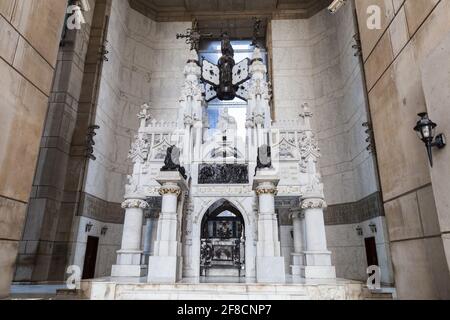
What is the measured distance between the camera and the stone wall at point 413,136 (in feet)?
12.3

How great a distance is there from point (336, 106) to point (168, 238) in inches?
487

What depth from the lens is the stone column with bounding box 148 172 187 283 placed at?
927cm

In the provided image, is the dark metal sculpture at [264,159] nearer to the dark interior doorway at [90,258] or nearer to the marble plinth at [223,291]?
the marble plinth at [223,291]

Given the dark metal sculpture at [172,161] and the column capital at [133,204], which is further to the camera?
the column capital at [133,204]

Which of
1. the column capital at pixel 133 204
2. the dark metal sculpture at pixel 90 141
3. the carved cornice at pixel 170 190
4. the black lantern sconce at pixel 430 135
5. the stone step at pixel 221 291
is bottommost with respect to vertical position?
the stone step at pixel 221 291

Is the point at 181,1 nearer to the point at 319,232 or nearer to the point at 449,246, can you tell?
the point at 319,232

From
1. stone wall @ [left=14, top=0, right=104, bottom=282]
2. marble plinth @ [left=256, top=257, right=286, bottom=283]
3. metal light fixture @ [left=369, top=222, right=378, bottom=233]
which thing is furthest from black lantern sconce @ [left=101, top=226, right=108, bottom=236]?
metal light fixture @ [left=369, top=222, right=378, bottom=233]

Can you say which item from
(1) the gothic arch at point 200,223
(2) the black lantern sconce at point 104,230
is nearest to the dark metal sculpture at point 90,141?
(2) the black lantern sconce at point 104,230

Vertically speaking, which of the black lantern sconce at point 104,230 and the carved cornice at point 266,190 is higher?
the carved cornice at point 266,190

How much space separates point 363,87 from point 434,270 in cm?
1163

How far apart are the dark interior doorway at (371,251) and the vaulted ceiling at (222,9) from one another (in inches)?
580

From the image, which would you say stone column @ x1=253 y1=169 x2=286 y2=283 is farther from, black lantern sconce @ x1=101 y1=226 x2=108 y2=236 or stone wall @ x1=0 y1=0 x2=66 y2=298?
black lantern sconce @ x1=101 y1=226 x2=108 y2=236

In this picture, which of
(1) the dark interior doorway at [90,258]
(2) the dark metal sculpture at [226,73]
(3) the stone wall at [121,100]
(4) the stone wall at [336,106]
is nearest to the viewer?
(1) the dark interior doorway at [90,258]

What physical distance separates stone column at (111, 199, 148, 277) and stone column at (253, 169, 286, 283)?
4427mm
